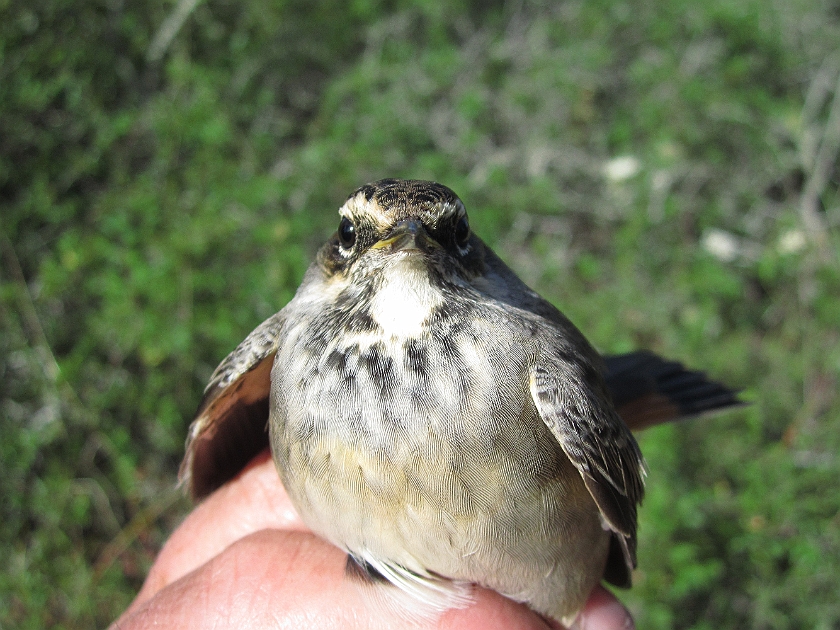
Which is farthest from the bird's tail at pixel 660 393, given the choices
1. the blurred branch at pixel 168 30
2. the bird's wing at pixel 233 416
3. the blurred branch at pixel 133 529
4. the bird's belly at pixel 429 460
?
the blurred branch at pixel 168 30

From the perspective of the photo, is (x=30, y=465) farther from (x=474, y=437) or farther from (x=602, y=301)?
(x=602, y=301)

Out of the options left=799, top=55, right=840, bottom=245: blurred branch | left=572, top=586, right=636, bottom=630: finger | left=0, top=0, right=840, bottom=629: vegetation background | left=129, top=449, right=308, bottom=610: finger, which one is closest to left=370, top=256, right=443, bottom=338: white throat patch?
left=129, top=449, right=308, bottom=610: finger

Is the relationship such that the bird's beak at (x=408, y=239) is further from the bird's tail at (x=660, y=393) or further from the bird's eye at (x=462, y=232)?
the bird's tail at (x=660, y=393)

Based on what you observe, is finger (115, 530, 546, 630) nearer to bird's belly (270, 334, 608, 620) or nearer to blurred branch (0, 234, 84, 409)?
bird's belly (270, 334, 608, 620)

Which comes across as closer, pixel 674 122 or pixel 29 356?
pixel 29 356

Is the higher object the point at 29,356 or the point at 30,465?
the point at 29,356

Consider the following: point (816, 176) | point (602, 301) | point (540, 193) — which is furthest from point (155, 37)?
point (816, 176)

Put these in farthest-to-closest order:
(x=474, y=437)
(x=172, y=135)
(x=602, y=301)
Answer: (x=172, y=135), (x=602, y=301), (x=474, y=437)

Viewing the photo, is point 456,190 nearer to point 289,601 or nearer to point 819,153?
point 819,153

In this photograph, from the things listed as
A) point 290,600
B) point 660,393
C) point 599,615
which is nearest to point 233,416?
point 290,600
